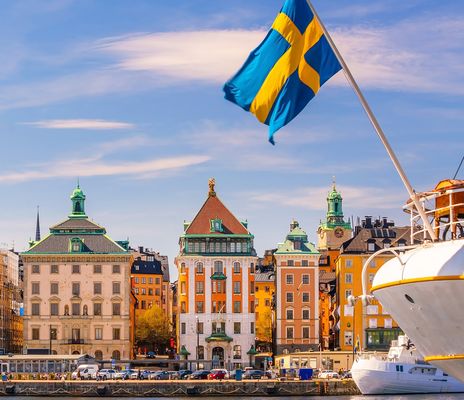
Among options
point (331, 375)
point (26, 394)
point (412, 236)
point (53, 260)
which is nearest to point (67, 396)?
point (26, 394)

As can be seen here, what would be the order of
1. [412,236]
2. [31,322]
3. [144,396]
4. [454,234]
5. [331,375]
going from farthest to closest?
1. [31,322]
2. [331,375]
3. [144,396]
4. [412,236]
5. [454,234]

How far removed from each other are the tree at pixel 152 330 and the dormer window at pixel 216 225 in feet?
114

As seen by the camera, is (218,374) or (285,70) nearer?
(285,70)

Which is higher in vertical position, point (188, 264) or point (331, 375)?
point (188, 264)

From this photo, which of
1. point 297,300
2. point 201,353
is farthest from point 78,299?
point 297,300

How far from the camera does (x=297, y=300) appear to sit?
15612cm

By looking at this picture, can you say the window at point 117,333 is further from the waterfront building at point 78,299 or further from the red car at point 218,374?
the red car at point 218,374

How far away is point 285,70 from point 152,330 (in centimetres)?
15060

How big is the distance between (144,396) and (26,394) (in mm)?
11414

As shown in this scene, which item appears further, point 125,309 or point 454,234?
point 125,309

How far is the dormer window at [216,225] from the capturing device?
Result: 154m

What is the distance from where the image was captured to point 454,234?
117 ft

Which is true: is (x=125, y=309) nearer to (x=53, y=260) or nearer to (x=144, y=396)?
(x=53, y=260)

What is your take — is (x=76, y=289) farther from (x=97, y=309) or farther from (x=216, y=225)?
(x=216, y=225)
